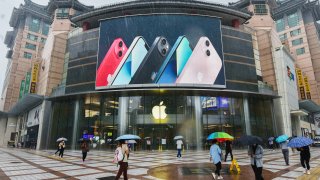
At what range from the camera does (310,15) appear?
2680 inches

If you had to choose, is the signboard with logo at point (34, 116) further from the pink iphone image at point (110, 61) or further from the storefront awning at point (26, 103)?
the pink iphone image at point (110, 61)

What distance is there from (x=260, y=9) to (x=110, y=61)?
115 feet

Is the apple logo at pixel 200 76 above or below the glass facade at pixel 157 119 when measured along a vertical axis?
above

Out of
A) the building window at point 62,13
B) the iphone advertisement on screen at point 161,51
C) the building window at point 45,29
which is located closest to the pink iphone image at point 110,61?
A: the iphone advertisement on screen at point 161,51

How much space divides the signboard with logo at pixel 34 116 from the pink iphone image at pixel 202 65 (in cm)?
2518

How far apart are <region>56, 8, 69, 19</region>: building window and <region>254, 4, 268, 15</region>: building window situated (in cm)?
4020

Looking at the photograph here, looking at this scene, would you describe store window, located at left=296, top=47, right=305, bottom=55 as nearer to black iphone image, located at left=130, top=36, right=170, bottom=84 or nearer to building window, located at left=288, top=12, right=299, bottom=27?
building window, located at left=288, top=12, right=299, bottom=27

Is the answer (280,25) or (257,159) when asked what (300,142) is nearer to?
(257,159)

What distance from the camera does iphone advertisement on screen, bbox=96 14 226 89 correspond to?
30.4 m

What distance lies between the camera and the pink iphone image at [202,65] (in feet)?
99.8

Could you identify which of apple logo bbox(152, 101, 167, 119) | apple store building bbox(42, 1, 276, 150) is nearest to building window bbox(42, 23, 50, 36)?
apple store building bbox(42, 1, 276, 150)

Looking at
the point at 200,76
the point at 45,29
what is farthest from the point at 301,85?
the point at 45,29

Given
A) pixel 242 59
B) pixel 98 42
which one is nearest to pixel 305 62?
pixel 242 59

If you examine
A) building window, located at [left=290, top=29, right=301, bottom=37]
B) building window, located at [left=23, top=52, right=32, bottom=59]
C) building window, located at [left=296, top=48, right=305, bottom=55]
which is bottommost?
building window, located at [left=23, top=52, right=32, bottom=59]
